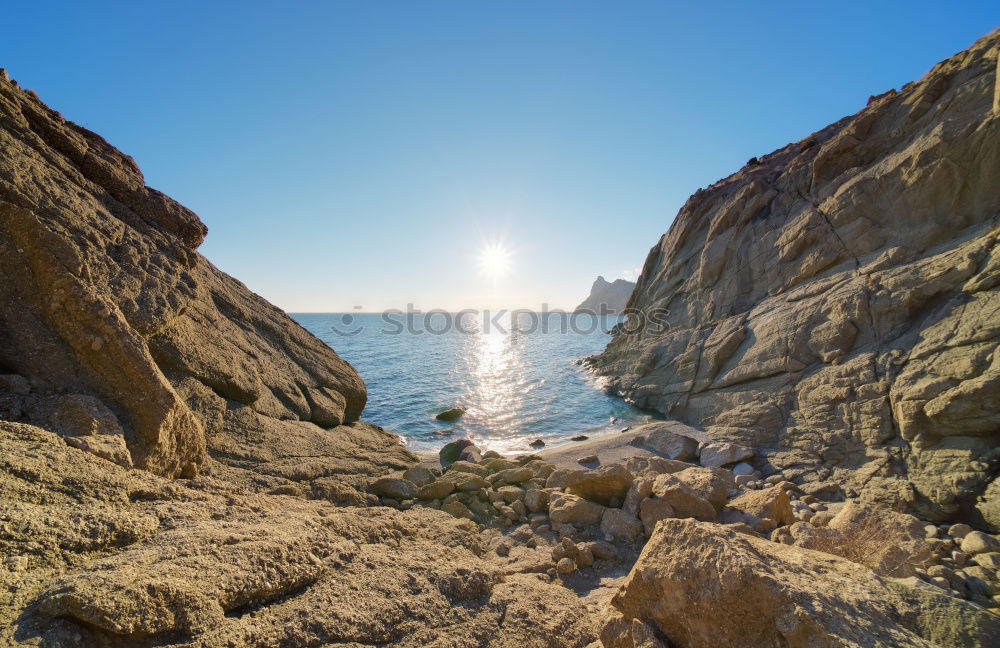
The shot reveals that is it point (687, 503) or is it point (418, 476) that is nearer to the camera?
point (687, 503)

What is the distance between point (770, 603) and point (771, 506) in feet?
16.3

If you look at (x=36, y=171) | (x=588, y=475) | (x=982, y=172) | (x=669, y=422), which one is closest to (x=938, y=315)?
(x=982, y=172)

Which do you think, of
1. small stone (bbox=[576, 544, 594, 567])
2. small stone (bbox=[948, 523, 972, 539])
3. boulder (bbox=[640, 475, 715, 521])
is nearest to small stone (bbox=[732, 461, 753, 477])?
small stone (bbox=[948, 523, 972, 539])

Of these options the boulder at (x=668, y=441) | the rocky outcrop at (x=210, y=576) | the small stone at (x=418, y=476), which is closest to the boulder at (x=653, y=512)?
the rocky outcrop at (x=210, y=576)

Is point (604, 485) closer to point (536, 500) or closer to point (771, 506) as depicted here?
point (536, 500)

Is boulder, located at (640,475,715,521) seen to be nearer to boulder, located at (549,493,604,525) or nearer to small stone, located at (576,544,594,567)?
boulder, located at (549,493,604,525)

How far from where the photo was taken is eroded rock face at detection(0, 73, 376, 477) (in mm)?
4980

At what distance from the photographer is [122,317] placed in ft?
18.0

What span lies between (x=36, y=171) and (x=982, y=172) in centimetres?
2127

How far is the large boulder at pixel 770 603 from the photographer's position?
9.16 ft

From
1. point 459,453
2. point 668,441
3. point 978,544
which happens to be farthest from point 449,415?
point 978,544

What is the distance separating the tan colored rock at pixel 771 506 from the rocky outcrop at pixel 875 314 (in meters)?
4.50

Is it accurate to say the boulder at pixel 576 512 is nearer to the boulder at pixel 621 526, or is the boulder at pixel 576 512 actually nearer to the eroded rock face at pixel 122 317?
the boulder at pixel 621 526

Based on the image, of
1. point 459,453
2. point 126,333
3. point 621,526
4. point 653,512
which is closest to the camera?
point 126,333
